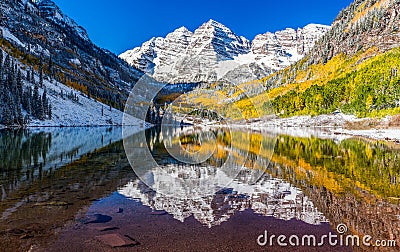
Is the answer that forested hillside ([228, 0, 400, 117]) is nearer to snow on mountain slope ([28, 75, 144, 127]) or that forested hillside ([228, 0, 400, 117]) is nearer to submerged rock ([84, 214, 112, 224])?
submerged rock ([84, 214, 112, 224])

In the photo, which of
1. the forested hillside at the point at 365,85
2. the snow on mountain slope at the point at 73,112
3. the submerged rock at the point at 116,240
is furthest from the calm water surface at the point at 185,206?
the snow on mountain slope at the point at 73,112

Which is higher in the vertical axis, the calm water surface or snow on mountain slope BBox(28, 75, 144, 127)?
snow on mountain slope BBox(28, 75, 144, 127)

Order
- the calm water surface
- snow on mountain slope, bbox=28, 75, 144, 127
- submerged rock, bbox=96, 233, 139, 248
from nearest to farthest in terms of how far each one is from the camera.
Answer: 1. submerged rock, bbox=96, 233, 139, 248
2. the calm water surface
3. snow on mountain slope, bbox=28, 75, 144, 127

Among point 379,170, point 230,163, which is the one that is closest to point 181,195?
point 230,163

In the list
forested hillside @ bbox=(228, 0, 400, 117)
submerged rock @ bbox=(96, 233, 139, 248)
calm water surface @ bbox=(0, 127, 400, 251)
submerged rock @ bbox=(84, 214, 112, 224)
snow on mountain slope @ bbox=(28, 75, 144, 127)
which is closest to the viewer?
submerged rock @ bbox=(96, 233, 139, 248)

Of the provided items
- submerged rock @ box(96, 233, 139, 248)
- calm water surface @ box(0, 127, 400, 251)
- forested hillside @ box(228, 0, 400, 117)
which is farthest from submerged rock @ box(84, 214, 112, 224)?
forested hillside @ box(228, 0, 400, 117)

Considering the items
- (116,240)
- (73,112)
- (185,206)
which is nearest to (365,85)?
(185,206)

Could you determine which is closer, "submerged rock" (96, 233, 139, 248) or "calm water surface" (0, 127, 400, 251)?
"submerged rock" (96, 233, 139, 248)

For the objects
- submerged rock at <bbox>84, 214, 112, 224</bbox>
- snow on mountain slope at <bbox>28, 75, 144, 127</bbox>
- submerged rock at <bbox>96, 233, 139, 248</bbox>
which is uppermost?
snow on mountain slope at <bbox>28, 75, 144, 127</bbox>

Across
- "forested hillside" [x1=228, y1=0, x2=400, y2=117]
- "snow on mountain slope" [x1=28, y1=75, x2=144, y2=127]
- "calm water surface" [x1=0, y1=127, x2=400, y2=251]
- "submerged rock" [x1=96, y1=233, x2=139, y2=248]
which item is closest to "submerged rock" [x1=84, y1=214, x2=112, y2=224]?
"calm water surface" [x1=0, y1=127, x2=400, y2=251]

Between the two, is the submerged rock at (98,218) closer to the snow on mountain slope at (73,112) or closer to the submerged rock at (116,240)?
the submerged rock at (116,240)

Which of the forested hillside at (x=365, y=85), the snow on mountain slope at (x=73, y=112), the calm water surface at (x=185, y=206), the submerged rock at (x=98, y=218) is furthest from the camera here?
the snow on mountain slope at (x=73, y=112)

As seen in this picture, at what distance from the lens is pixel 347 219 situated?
37.9 ft

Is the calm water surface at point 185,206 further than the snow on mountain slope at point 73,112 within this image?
No
